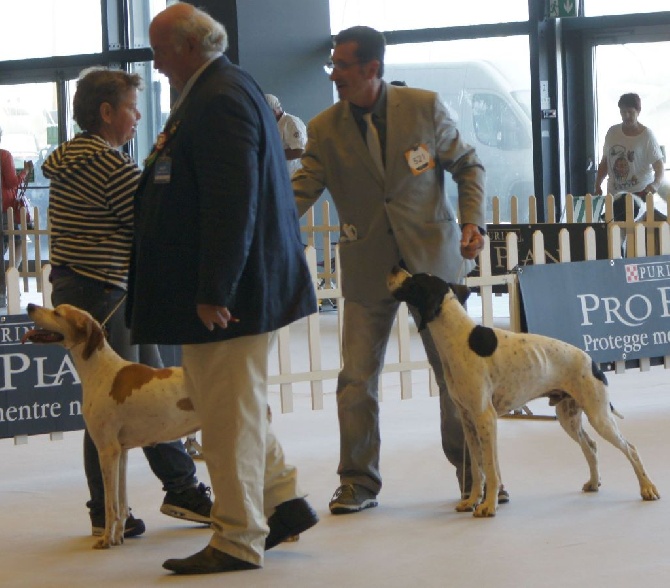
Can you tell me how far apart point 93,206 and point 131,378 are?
1.95 ft

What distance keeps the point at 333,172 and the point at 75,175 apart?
1038 mm

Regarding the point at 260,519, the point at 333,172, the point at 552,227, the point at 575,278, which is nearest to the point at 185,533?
the point at 260,519

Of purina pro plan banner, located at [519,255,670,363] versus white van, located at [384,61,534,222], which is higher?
white van, located at [384,61,534,222]

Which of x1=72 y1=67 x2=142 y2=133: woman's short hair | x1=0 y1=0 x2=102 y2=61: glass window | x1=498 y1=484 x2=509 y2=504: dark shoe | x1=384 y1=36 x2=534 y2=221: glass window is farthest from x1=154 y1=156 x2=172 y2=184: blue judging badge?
x1=0 y1=0 x2=102 y2=61: glass window

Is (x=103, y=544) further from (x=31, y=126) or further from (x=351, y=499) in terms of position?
(x=31, y=126)

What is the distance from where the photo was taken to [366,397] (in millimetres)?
4559

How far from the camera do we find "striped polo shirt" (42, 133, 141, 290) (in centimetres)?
399

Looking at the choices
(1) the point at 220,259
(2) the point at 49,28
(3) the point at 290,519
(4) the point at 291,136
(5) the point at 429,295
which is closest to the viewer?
(1) the point at 220,259

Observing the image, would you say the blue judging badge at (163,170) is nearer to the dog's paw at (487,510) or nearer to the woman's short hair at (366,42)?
the woman's short hair at (366,42)

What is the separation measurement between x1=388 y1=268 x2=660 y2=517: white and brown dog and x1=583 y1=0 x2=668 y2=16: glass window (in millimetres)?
8640

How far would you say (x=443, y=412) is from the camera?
459cm

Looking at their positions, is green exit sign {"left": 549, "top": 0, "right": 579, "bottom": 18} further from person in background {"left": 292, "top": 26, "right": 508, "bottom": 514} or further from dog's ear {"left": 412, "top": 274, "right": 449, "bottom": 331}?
dog's ear {"left": 412, "top": 274, "right": 449, "bottom": 331}

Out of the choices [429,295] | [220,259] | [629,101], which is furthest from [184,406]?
[629,101]

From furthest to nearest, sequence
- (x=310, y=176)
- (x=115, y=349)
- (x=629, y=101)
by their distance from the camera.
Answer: (x=629, y=101)
(x=310, y=176)
(x=115, y=349)
